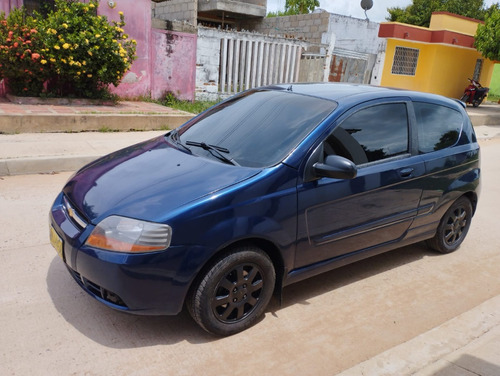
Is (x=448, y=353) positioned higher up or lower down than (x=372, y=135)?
lower down

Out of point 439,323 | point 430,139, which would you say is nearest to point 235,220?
point 439,323

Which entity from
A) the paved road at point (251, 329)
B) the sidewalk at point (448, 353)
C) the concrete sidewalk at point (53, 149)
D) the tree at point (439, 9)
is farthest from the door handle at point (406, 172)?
the tree at point (439, 9)

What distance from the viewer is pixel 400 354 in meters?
2.83

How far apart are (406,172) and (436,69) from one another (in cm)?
1761

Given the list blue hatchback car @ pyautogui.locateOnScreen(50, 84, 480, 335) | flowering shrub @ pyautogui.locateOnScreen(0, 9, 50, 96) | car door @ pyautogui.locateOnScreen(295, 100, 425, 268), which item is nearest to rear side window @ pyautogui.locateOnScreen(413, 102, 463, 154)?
blue hatchback car @ pyautogui.locateOnScreen(50, 84, 480, 335)

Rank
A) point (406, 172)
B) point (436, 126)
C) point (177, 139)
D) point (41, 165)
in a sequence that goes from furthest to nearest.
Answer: point (41, 165) < point (436, 126) < point (177, 139) < point (406, 172)

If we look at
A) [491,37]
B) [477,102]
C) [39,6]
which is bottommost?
[477,102]

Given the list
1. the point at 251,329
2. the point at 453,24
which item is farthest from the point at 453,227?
the point at 453,24

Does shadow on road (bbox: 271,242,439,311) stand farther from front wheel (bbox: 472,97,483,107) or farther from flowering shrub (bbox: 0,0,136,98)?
front wheel (bbox: 472,97,483,107)

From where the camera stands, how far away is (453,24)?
19.4 meters

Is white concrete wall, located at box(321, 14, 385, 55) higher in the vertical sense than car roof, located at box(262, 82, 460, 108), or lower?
higher

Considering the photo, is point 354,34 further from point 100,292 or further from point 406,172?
point 100,292

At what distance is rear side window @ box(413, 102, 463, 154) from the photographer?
3998 mm

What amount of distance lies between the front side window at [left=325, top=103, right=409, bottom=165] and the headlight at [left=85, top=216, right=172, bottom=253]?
1.38 meters
